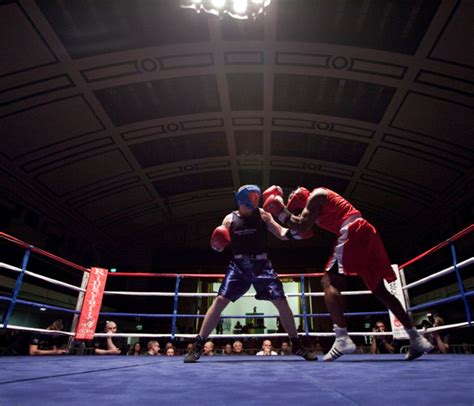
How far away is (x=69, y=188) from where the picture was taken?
26.6 feet

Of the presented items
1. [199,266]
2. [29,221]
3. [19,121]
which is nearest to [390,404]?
[19,121]

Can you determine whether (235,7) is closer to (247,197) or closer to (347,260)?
(247,197)

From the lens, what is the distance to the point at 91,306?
9.57 feet

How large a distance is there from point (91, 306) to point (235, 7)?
3990 millimetres

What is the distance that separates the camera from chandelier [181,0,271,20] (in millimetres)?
4570

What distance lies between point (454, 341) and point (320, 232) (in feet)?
15.7

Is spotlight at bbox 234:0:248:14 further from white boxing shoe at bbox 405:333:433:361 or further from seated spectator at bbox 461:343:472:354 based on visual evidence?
seated spectator at bbox 461:343:472:354

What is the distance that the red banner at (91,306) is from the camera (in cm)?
282

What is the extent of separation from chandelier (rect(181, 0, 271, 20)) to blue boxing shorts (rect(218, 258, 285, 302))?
147 inches

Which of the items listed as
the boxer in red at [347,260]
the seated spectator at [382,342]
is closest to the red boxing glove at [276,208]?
the boxer in red at [347,260]

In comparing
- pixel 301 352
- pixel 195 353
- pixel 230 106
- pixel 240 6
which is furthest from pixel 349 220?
pixel 230 106

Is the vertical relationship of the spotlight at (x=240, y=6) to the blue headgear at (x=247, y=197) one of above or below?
above

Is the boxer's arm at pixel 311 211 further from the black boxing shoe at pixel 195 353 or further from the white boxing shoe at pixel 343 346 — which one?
the black boxing shoe at pixel 195 353

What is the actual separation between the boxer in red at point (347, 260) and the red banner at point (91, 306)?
1.90m
